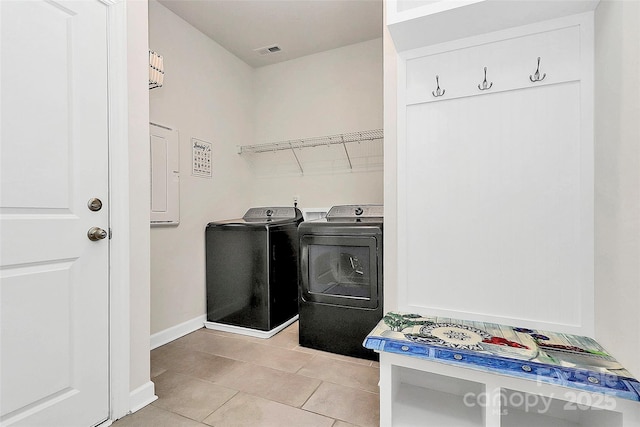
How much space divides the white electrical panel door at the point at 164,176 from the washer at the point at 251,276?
406mm

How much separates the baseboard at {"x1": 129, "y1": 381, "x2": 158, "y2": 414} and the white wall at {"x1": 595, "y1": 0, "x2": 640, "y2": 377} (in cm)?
199

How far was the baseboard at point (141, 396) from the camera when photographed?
1.54 meters

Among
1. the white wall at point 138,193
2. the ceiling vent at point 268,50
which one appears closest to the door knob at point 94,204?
the white wall at point 138,193

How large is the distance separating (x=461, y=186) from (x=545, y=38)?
68 cm

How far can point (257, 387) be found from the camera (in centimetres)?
175

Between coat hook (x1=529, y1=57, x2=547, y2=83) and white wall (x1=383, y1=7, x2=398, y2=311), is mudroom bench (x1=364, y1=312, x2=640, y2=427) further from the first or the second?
coat hook (x1=529, y1=57, x2=547, y2=83)

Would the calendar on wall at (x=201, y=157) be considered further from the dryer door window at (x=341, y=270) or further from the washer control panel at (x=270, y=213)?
the dryer door window at (x=341, y=270)

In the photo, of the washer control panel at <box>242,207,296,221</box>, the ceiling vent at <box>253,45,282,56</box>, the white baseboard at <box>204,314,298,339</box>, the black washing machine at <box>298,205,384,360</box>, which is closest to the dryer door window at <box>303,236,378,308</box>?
the black washing machine at <box>298,205,384,360</box>

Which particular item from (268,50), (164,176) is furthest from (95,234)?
(268,50)

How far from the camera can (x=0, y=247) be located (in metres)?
1.15

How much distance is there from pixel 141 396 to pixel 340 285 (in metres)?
1.28

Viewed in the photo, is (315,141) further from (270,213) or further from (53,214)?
(53,214)

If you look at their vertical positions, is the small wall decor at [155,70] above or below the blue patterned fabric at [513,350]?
above

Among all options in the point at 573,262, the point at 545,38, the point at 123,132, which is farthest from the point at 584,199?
the point at 123,132
